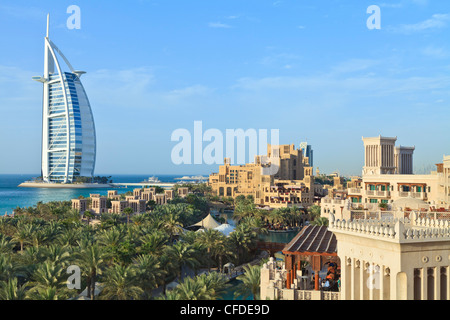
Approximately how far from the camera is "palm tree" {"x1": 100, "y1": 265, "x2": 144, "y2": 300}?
66.6 feet

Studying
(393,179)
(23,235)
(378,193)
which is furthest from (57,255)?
(393,179)

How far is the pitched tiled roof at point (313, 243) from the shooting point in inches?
699

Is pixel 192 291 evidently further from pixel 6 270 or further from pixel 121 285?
pixel 6 270

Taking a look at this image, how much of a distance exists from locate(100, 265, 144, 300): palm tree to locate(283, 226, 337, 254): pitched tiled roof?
8053 mm

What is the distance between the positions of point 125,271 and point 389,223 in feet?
42.7

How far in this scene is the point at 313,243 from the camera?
1969cm

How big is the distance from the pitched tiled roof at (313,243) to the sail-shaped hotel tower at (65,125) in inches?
5683

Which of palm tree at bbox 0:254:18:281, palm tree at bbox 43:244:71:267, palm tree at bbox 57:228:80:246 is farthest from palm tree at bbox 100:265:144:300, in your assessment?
palm tree at bbox 57:228:80:246

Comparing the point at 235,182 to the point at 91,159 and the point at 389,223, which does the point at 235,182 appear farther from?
the point at 389,223

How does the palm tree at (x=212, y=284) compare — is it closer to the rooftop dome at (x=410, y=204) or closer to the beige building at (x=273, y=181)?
the rooftop dome at (x=410, y=204)

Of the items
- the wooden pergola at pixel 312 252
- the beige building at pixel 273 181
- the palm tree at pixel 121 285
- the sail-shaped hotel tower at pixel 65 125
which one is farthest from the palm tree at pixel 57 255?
the sail-shaped hotel tower at pixel 65 125

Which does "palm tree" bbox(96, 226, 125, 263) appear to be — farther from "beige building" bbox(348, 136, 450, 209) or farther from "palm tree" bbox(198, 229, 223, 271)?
"beige building" bbox(348, 136, 450, 209)
